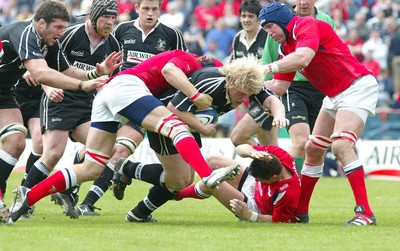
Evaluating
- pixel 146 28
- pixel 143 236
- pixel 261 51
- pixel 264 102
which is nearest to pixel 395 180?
pixel 261 51

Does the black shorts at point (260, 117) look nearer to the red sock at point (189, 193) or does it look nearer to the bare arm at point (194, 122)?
the red sock at point (189, 193)

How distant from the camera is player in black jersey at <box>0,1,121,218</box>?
945 cm

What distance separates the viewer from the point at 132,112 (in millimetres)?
9164

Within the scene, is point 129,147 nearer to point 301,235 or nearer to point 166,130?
point 166,130

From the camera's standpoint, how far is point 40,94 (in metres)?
12.0

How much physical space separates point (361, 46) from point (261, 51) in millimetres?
10028

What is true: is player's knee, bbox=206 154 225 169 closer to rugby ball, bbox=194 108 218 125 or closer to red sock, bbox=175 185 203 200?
red sock, bbox=175 185 203 200

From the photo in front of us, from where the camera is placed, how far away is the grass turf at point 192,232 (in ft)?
25.9

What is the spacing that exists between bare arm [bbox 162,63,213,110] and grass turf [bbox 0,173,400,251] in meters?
1.22

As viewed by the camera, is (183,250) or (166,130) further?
(166,130)

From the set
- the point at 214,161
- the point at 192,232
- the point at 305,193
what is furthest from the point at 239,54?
the point at 192,232

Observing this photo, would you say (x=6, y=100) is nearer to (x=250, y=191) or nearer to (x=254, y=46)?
(x=250, y=191)

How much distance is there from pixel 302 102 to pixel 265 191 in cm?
268

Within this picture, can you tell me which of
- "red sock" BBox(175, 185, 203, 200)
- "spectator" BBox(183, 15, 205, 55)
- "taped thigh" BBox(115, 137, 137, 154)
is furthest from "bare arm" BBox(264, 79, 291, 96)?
"spectator" BBox(183, 15, 205, 55)
